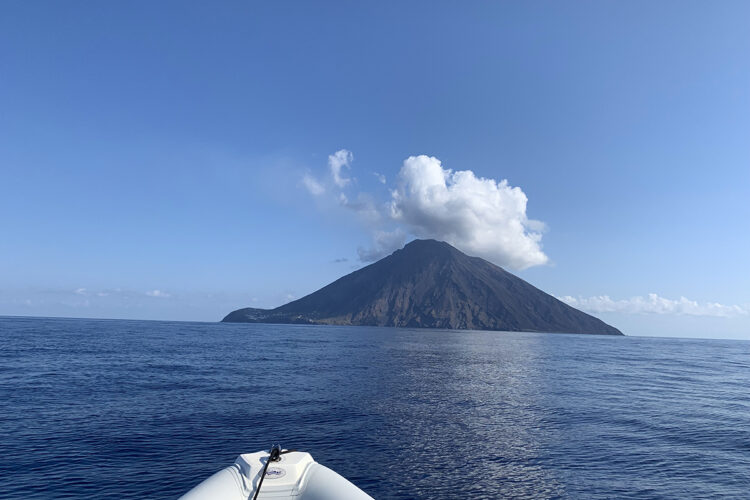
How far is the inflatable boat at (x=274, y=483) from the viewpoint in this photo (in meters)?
12.3

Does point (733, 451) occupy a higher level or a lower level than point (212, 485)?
lower

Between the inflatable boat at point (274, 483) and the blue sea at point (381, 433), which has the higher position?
the inflatable boat at point (274, 483)

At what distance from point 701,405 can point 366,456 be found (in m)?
39.9

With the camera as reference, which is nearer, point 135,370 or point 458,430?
point 458,430

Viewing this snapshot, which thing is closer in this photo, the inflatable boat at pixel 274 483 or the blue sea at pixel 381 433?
the inflatable boat at pixel 274 483

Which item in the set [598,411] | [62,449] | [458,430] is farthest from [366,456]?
[598,411]

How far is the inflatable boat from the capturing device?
40.2 ft

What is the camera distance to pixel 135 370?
53.8 metres

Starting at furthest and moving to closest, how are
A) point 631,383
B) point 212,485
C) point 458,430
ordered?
point 631,383
point 458,430
point 212,485

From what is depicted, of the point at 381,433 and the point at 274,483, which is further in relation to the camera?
the point at 381,433

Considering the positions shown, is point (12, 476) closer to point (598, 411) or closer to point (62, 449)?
point (62, 449)

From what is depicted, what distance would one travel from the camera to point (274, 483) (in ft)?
42.4

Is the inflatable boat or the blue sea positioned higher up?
the inflatable boat

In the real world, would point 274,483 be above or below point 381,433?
above
